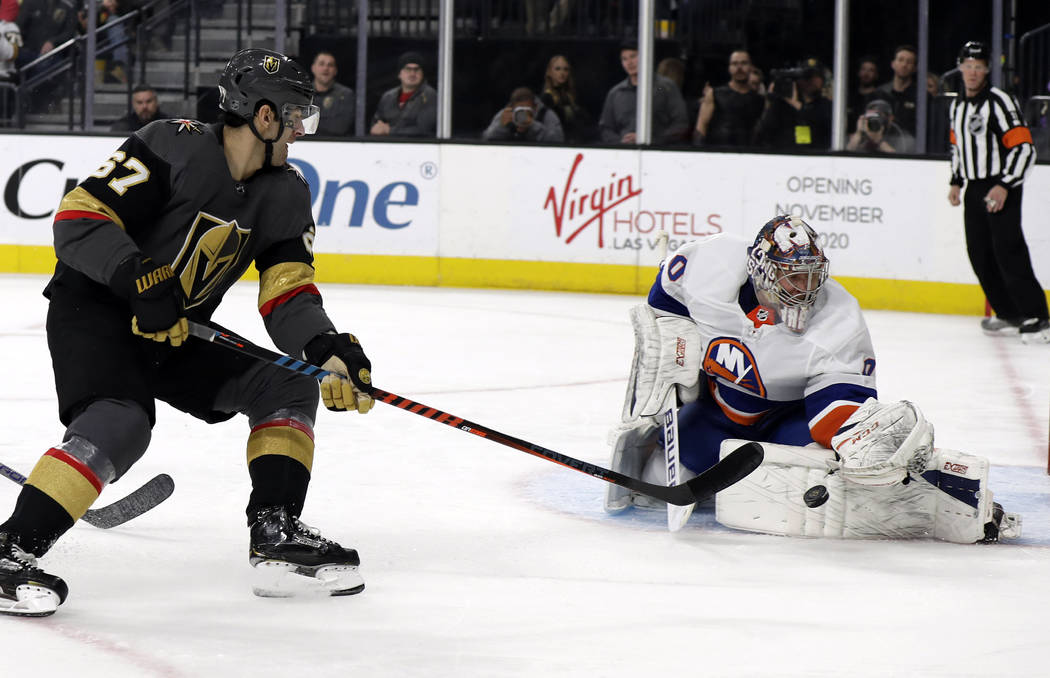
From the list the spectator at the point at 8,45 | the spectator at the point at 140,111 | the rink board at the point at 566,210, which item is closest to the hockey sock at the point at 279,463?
the rink board at the point at 566,210

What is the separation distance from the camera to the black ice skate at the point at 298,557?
2.51 m

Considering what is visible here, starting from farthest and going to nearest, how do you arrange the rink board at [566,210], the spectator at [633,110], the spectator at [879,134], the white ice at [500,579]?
1. the spectator at [633,110]
2. the spectator at [879,134]
3. the rink board at [566,210]
4. the white ice at [500,579]

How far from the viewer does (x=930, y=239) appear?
747 centimetres

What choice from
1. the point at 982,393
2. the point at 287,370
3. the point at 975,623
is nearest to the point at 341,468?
the point at 287,370

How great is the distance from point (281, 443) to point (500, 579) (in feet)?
1.53

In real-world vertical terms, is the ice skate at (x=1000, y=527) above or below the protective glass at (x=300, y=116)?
below

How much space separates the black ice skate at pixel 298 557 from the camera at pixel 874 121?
5699mm

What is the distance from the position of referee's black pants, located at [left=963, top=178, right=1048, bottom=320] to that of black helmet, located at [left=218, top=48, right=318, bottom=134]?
4658mm

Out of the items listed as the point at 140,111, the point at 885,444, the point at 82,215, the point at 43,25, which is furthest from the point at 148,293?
the point at 43,25

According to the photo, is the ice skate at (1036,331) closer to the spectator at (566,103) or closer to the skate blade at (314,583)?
the spectator at (566,103)

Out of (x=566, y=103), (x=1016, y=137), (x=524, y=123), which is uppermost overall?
(x=566, y=103)

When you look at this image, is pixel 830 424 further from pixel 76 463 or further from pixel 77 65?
pixel 77 65

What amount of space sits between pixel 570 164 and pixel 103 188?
576 centimetres

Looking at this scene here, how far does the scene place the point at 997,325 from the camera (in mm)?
6688
